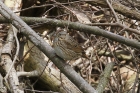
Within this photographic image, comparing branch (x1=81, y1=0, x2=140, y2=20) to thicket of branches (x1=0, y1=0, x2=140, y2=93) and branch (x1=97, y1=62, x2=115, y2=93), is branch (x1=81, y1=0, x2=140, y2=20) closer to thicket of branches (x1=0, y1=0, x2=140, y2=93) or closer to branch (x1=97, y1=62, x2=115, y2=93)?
thicket of branches (x1=0, y1=0, x2=140, y2=93)

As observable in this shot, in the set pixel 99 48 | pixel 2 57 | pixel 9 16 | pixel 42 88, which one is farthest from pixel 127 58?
pixel 9 16

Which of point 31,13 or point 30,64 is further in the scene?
point 31,13

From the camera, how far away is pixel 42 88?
457cm

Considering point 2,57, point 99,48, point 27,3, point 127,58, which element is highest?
point 27,3

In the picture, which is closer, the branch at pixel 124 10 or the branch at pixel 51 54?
the branch at pixel 51 54

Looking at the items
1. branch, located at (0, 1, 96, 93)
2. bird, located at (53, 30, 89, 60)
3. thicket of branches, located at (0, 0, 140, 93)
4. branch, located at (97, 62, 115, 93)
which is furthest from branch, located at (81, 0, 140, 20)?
branch, located at (0, 1, 96, 93)

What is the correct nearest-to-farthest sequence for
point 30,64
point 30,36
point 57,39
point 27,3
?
point 30,36 → point 57,39 → point 30,64 → point 27,3

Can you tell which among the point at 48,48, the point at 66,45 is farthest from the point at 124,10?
the point at 48,48

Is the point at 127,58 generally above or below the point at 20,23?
below

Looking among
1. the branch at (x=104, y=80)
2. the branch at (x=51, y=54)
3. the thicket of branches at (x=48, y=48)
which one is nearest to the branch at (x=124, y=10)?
the thicket of branches at (x=48, y=48)

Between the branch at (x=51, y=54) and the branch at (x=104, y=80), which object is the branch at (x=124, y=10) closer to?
the branch at (x=104, y=80)

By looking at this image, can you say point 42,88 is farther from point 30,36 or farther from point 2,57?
point 30,36

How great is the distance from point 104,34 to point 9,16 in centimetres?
88

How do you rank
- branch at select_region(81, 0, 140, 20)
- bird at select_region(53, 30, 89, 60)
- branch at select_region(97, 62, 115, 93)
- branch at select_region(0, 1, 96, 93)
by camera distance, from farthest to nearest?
branch at select_region(81, 0, 140, 20)
branch at select_region(97, 62, 115, 93)
bird at select_region(53, 30, 89, 60)
branch at select_region(0, 1, 96, 93)
